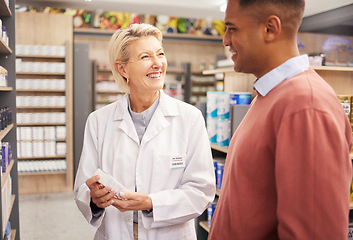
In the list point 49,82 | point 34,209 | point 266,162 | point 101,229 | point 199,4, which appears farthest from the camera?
point 199,4

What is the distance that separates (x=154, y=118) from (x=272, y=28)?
0.92 metres

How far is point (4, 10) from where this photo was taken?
3.09m

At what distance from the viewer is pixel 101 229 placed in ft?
6.17

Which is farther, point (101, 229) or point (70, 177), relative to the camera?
point (70, 177)

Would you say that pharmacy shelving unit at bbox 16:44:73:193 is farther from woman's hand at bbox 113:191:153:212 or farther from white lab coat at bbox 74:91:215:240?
woman's hand at bbox 113:191:153:212

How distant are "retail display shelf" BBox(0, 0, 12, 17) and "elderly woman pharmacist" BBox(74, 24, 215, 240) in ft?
4.81

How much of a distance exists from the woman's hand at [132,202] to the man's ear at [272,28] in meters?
0.96

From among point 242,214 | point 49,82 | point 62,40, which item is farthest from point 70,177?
point 242,214

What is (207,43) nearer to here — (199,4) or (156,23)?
(156,23)

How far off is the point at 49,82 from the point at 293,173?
6.06 metres

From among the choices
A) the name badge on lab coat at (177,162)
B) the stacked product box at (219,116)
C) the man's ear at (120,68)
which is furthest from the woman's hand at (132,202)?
the stacked product box at (219,116)

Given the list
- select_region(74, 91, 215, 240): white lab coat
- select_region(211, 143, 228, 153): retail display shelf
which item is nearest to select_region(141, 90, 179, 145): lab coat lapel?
select_region(74, 91, 215, 240): white lab coat

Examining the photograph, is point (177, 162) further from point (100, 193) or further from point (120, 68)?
point (120, 68)

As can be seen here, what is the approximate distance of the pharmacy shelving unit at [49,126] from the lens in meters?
6.35
